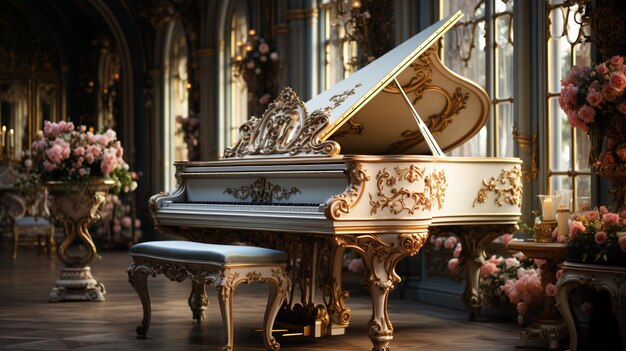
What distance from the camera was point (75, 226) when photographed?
816cm

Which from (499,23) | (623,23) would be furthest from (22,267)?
(623,23)

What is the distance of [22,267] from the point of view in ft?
37.4

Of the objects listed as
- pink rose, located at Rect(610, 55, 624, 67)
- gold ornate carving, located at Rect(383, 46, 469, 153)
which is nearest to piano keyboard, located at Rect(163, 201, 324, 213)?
gold ornate carving, located at Rect(383, 46, 469, 153)

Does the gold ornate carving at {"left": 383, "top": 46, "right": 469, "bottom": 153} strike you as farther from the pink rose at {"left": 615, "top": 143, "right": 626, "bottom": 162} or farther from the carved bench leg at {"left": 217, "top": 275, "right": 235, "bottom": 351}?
the carved bench leg at {"left": 217, "top": 275, "right": 235, "bottom": 351}

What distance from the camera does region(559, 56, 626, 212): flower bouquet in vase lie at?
17.4 ft

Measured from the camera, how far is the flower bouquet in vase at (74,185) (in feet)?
26.6

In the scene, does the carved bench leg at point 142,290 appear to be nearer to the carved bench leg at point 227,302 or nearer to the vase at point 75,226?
the carved bench leg at point 227,302

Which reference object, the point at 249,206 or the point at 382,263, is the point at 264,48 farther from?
the point at 382,263

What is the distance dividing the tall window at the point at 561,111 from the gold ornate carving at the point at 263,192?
203cm

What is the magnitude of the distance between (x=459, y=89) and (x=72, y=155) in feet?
10.7

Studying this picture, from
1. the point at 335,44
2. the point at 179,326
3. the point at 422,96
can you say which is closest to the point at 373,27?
the point at 335,44

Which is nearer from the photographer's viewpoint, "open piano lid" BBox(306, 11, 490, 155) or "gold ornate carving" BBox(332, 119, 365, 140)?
"open piano lid" BBox(306, 11, 490, 155)

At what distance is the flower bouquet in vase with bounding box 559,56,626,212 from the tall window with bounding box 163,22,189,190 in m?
9.44

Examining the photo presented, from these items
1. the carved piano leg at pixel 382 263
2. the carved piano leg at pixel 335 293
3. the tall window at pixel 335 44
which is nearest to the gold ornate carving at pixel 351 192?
the carved piano leg at pixel 382 263
